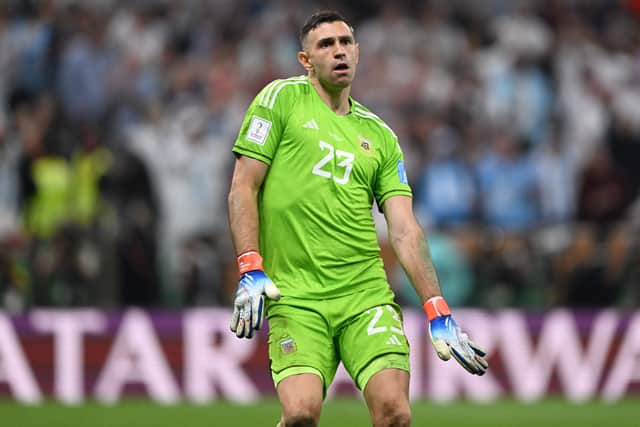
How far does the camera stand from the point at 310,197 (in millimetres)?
7680

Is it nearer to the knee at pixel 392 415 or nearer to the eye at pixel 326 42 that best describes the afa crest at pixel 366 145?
the eye at pixel 326 42

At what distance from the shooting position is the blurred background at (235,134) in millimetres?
14773

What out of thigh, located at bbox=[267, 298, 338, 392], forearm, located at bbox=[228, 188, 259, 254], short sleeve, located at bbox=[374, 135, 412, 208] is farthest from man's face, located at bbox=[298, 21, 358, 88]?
thigh, located at bbox=[267, 298, 338, 392]

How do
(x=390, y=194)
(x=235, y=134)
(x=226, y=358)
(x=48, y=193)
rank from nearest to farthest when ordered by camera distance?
(x=390, y=194), (x=226, y=358), (x=48, y=193), (x=235, y=134)

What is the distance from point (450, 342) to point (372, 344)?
17.0 inches

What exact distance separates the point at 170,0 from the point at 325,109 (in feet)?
33.5

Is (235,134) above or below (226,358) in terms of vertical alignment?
above

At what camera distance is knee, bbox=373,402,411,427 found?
7.25m

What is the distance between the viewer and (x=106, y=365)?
1418 centimetres

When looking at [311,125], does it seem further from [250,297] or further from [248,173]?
[250,297]

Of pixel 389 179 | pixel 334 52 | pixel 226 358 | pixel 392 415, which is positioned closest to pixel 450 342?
pixel 392 415

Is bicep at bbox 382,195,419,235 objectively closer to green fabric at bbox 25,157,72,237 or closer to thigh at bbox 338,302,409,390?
thigh at bbox 338,302,409,390

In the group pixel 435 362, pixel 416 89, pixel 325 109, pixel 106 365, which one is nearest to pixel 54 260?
pixel 106 365

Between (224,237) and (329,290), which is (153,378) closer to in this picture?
(224,237)
